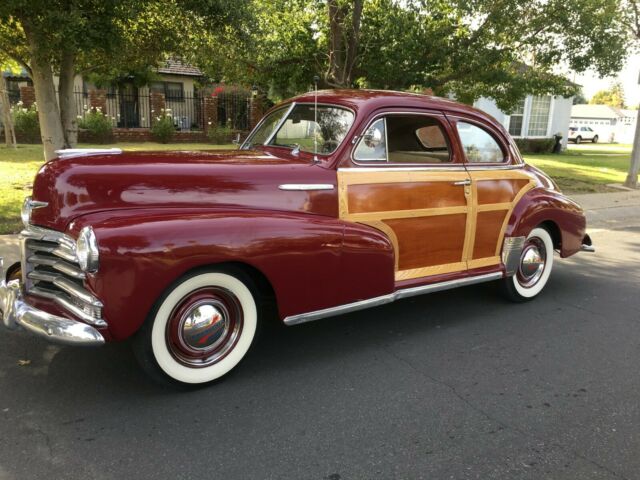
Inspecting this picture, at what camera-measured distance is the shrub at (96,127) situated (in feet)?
58.1

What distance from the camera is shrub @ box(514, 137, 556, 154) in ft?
84.5

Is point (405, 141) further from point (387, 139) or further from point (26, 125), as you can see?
point (26, 125)

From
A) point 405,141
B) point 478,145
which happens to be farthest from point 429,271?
point 478,145

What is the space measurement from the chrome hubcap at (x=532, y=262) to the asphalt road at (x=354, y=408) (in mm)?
678

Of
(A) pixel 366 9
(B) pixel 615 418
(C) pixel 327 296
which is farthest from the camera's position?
(A) pixel 366 9

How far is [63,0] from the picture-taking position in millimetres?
5941

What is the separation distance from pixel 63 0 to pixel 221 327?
4778 mm

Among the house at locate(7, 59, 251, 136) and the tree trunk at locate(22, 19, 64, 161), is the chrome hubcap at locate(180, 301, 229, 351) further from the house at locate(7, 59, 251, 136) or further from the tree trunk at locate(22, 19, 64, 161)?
the house at locate(7, 59, 251, 136)

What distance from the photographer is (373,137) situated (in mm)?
3979

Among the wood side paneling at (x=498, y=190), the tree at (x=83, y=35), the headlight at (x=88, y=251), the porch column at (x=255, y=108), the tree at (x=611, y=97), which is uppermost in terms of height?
the tree at (x=611, y=97)

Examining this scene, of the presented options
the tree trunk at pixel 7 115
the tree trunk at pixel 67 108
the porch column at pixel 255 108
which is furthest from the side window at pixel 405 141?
the porch column at pixel 255 108

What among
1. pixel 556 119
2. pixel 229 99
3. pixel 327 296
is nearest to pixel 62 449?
pixel 327 296

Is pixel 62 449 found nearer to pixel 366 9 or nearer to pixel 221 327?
pixel 221 327

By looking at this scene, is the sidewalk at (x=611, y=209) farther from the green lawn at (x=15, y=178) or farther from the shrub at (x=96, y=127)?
the shrub at (x=96, y=127)
